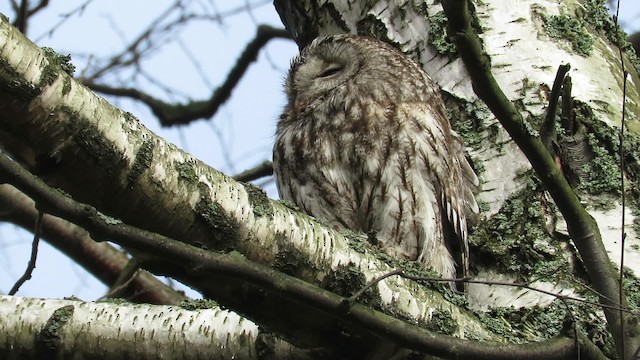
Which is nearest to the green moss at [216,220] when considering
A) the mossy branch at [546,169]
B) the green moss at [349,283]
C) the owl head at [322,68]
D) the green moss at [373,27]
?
the green moss at [349,283]

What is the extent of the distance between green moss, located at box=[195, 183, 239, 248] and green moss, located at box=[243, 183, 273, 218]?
0.11 metres

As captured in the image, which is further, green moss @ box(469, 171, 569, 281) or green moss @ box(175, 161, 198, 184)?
green moss @ box(469, 171, 569, 281)

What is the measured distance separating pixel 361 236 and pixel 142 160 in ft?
3.42

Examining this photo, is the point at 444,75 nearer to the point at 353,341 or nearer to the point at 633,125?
the point at 633,125

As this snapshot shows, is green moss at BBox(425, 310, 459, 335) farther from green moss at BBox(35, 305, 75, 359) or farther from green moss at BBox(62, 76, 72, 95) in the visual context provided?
green moss at BBox(62, 76, 72, 95)

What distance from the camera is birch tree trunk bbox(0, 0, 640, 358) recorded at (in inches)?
63.8

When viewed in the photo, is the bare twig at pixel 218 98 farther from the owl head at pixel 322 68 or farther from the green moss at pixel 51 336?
the green moss at pixel 51 336

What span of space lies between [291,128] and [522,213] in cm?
108

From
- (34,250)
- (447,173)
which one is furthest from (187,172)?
(447,173)

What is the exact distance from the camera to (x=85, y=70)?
5.54m

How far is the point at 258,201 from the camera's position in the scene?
206cm

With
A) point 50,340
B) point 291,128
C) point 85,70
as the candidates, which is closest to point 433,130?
point 291,128

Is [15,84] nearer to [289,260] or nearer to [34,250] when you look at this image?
[34,250]

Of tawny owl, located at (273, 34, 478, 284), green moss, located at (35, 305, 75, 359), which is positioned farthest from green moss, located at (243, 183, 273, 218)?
tawny owl, located at (273, 34, 478, 284)
